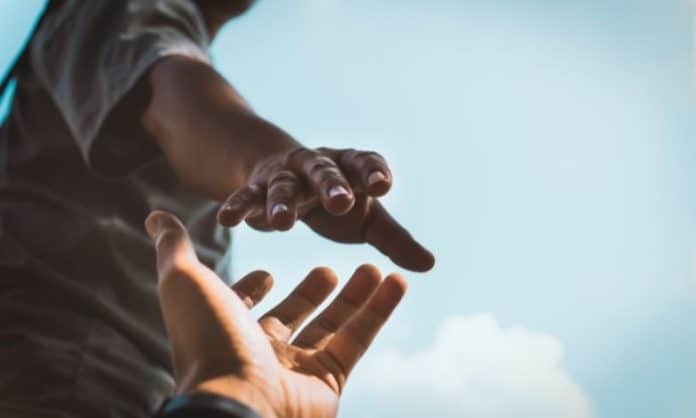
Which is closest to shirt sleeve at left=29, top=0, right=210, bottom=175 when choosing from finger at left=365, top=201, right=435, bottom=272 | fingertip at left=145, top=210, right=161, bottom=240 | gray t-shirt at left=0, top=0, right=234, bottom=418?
gray t-shirt at left=0, top=0, right=234, bottom=418

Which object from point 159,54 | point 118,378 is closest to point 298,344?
point 118,378

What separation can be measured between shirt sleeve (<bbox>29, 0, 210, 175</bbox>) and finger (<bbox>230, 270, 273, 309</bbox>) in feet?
0.46

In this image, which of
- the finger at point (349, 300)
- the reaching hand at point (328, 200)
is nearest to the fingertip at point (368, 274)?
the finger at point (349, 300)

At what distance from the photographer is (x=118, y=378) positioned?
0.56m

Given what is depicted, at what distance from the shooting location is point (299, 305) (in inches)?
24.1

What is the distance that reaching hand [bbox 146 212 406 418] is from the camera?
0.36 metres

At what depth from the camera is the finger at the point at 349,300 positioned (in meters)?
0.59

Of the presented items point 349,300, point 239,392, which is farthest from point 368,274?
point 239,392

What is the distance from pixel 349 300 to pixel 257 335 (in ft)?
0.68

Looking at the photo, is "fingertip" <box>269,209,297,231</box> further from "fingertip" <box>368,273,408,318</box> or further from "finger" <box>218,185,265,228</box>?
"fingertip" <box>368,273,408,318</box>

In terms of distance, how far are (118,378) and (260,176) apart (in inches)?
10.1

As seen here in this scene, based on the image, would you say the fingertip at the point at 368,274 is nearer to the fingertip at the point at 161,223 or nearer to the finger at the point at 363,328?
the finger at the point at 363,328

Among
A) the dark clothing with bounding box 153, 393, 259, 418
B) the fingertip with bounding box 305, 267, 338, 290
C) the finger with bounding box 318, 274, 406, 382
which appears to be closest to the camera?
the dark clothing with bounding box 153, 393, 259, 418

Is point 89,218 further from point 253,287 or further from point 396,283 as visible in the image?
point 396,283
